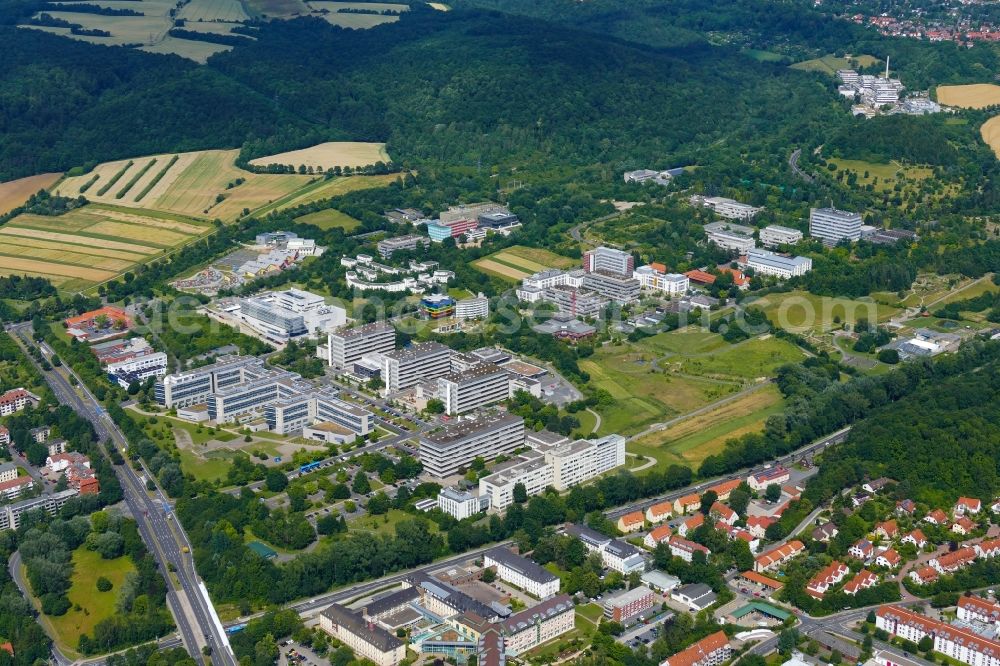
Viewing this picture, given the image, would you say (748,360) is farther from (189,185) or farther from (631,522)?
(189,185)

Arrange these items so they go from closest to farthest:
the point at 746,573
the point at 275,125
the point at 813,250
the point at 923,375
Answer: the point at 746,573
the point at 923,375
the point at 813,250
the point at 275,125

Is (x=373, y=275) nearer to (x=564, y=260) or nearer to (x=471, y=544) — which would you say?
(x=564, y=260)

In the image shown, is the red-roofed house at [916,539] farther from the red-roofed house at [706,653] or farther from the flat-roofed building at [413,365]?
the flat-roofed building at [413,365]

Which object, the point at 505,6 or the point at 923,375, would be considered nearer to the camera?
the point at 923,375

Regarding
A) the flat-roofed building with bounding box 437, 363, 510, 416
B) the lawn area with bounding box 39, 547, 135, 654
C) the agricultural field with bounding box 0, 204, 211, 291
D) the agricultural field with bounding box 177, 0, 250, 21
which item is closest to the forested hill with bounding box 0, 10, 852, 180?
the agricultural field with bounding box 0, 204, 211, 291

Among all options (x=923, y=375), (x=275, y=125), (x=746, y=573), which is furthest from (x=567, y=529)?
(x=275, y=125)

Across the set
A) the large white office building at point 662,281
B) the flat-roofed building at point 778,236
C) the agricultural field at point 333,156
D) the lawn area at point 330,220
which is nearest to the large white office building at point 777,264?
the flat-roofed building at point 778,236
